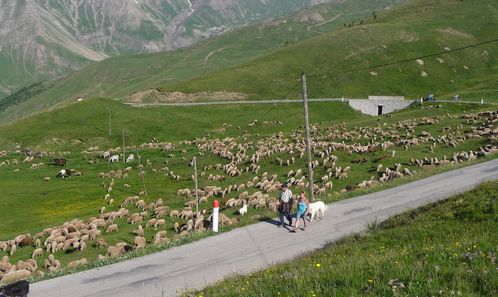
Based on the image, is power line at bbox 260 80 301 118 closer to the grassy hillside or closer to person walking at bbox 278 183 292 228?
the grassy hillside

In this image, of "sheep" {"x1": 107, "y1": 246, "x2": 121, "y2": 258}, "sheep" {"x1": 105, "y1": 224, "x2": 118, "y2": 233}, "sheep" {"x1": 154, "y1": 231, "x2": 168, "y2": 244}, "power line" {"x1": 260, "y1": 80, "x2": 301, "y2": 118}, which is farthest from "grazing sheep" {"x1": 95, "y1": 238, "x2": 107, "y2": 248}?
"power line" {"x1": 260, "y1": 80, "x2": 301, "y2": 118}

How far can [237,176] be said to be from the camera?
2459 inches

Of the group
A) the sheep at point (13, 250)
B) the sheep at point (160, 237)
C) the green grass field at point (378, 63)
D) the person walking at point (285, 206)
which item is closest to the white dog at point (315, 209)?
the person walking at point (285, 206)

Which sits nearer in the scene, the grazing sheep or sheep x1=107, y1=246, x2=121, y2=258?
sheep x1=107, y1=246, x2=121, y2=258

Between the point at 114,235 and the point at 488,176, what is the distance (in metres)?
31.6

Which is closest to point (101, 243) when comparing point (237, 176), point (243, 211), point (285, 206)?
point (243, 211)

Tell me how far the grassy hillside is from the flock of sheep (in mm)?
47703

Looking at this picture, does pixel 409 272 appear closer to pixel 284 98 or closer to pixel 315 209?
pixel 315 209

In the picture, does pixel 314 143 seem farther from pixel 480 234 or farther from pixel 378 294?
pixel 378 294

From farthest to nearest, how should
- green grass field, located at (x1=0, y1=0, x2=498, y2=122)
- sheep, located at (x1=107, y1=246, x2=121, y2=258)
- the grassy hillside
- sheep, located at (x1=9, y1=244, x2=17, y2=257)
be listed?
the grassy hillside
green grass field, located at (x1=0, y1=0, x2=498, y2=122)
sheep, located at (x1=9, y1=244, x2=17, y2=257)
sheep, located at (x1=107, y1=246, x2=121, y2=258)

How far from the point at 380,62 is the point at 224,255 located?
135439 millimetres

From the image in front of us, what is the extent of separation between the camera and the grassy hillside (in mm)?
134750

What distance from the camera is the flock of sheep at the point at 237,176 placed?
38156 mm

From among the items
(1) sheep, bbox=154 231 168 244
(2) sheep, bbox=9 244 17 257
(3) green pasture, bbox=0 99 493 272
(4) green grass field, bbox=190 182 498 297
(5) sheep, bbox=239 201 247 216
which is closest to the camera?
(4) green grass field, bbox=190 182 498 297
